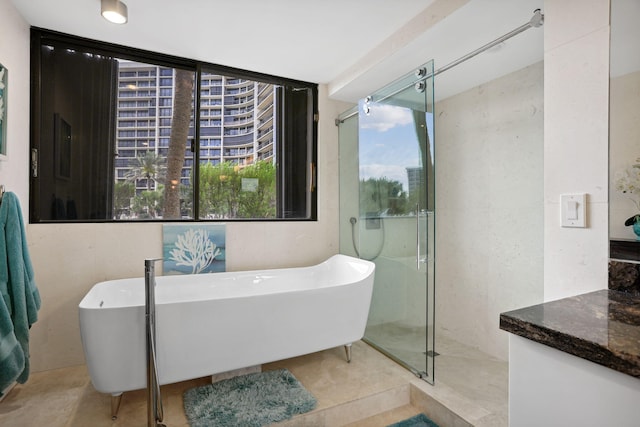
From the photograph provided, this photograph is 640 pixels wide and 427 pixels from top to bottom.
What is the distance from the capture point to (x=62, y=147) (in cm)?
247

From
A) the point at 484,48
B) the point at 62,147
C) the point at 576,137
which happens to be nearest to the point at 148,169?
the point at 62,147

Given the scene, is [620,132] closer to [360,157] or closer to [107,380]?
[360,157]

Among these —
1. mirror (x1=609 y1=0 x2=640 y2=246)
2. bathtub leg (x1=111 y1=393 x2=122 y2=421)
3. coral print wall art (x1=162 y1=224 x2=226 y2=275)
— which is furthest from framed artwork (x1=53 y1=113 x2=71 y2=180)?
mirror (x1=609 y1=0 x2=640 y2=246)

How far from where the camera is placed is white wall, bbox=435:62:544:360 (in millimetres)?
2449

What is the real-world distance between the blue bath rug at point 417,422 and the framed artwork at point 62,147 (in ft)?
9.42

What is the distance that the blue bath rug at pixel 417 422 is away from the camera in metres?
1.89

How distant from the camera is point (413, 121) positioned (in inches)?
91.0

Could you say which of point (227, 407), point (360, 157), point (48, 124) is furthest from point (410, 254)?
point (48, 124)

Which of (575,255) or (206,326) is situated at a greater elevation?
(575,255)

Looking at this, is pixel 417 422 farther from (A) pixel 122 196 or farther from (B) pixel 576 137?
(A) pixel 122 196

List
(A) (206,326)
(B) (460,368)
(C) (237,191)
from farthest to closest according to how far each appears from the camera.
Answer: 1. (C) (237,191)
2. (B) (460,368)
3. (A) (206,326)

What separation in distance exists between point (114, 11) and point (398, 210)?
227 cm

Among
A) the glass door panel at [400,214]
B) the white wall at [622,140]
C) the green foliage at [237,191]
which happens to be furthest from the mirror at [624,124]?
the green foliage at [237,191]

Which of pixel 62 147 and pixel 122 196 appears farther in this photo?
pixel 122 196
